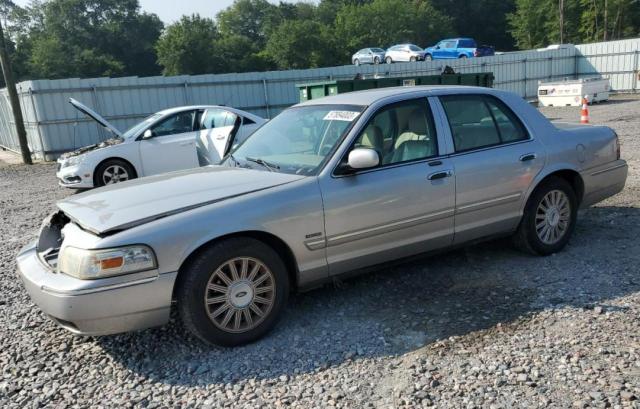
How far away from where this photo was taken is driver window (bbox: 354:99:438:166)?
13.6 feet

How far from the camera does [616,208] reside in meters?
6.41

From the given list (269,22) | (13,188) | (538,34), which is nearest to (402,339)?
(13,188)

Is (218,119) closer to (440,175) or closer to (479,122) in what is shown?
(479,122)

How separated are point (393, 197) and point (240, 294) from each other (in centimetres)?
131

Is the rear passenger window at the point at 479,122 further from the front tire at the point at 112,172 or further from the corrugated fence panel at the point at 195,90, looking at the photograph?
the corrugated fence panel at the point at 195,90

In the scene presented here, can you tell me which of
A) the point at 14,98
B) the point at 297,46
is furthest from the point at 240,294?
the point at 297,46

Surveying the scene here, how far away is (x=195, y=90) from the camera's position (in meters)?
18.8

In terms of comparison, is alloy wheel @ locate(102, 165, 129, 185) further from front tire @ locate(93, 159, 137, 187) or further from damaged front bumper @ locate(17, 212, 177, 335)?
damaged front bumper @ locate(17, 212, 177, 335)

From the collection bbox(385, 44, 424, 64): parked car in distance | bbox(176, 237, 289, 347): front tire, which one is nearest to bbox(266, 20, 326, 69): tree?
bbox(385, 44, 424, 64): parked car in distance

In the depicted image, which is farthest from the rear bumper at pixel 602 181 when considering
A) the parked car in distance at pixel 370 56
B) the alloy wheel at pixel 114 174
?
the parked car in distance at pixel 370 56

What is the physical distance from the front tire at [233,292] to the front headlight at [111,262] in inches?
11.2

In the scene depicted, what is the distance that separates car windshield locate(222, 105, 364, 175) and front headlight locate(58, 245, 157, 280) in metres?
1.23

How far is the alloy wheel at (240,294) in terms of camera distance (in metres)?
3.49

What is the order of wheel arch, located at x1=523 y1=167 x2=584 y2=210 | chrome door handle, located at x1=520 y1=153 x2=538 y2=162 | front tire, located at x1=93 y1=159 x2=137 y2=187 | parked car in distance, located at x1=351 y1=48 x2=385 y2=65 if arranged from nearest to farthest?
chrome door handle, located at x1=520 y1=153 x2=538 y2=162 → wheel arch, located at x1=523 y1=167 x2=584 y2=210 → front tire, located at x1=93 y1=159 x2=137 y2=187 → parked car in distance, located at x1=351 y1=48 x2=385 y2=65
